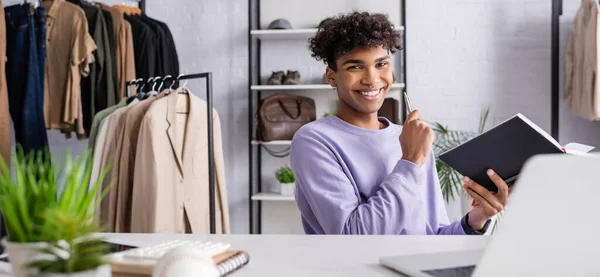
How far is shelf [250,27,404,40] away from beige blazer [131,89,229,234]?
135cm

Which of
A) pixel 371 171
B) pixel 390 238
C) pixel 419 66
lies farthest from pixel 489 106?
pixel 390 238

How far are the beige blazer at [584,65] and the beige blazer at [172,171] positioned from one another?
2.24m

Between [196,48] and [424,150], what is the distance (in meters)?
3.14

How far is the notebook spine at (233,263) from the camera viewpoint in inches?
34.4

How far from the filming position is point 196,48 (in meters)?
4.30

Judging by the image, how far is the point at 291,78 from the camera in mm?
3922

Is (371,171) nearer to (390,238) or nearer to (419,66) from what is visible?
(390,238)

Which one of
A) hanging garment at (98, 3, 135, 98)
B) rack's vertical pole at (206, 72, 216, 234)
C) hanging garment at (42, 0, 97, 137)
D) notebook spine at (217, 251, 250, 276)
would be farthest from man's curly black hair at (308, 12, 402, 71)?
hanging garment at (98, 3, 135, 98)

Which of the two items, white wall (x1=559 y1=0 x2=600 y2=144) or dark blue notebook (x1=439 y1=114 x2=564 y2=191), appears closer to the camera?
dark blue notebook (x1=439 y1=114 x2=564 y2=191)

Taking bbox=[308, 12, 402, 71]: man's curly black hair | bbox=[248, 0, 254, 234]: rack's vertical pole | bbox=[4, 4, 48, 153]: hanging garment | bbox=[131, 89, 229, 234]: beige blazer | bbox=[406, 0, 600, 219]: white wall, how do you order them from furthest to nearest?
bbox=[248, 0, 254, 234]: rack's vertical pole, bbox=[406, 0, 600, 219]: white wall, bbox=[4, 4, 48, 153]: hanging garment, bbox=[131, 89, 229, 234]: beige blazer, bbox=[308, 12, 402, 71]: man's curly black hair

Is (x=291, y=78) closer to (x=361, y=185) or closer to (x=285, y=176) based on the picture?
(x=285, y=176)

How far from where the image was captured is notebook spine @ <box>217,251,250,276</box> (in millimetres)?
873

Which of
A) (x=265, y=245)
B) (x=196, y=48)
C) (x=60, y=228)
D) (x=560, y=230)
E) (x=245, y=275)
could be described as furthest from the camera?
(x=196, y=48)

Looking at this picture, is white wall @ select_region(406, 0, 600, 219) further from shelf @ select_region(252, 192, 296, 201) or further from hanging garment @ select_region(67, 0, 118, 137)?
hanging garment @ select_region(67, 0, 118, 137)
